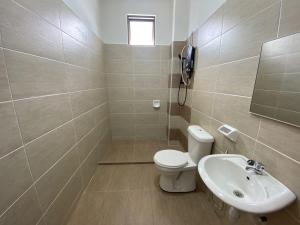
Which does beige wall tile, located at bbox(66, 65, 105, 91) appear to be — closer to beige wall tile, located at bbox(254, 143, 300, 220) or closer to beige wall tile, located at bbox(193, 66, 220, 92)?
beige wall tile, located at bbox(193, 66, 220, 92)

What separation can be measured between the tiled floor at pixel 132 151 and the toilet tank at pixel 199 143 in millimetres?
903

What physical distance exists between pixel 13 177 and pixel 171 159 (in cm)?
129

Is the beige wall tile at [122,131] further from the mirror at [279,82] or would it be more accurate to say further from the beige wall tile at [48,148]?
the mirror at [279,82]

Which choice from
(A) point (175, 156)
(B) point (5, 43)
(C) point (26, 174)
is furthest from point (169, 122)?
(B) point (5, 43)

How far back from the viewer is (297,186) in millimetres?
692

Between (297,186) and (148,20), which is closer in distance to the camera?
(297,186)

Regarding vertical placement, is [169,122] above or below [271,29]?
below

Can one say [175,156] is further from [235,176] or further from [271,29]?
[271,29]

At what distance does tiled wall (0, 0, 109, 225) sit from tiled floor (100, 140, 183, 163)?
70 cm

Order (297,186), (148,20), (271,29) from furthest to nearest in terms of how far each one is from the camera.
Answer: (148,20), (271,29), (297,186)

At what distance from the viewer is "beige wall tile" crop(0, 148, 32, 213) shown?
0.72 m

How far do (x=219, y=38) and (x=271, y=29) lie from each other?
1.94 ft

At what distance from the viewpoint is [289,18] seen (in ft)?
2.38

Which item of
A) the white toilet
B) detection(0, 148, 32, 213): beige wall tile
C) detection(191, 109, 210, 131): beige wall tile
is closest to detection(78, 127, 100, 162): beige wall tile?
detection(0, 148, 32, 213): beige wall tile
